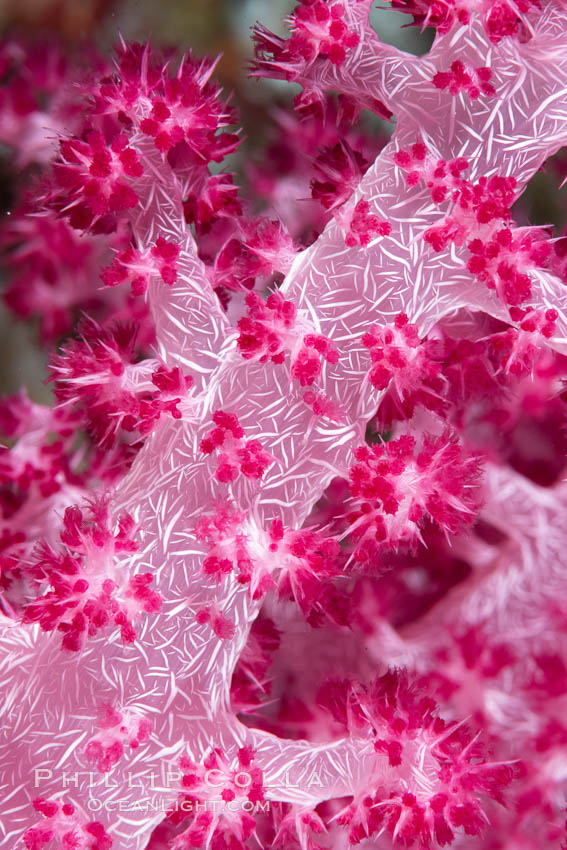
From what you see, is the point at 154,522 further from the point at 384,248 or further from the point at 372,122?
the point at 372,122

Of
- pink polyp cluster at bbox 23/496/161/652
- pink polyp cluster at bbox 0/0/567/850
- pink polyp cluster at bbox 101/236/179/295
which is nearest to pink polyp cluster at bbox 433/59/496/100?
pink polyp cluster at bbox 0/0/567/850

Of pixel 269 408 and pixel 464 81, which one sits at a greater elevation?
pixel 464 81

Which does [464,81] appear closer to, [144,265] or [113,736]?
[144,265]

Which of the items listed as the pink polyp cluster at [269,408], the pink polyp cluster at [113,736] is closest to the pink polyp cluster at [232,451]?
the pink polyp cluster at [269,408]

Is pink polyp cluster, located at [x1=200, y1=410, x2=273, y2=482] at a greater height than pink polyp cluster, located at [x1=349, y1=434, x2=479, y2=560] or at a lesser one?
lesser

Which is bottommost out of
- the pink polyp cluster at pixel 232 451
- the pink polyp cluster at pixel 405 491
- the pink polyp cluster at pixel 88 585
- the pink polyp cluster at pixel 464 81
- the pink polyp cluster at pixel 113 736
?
the pink polyp cluster at pixel 113 736

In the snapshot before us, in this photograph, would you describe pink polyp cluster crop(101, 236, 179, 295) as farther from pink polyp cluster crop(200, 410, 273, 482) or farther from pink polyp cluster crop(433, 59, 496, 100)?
pink polyp cluster crop(433, 59, 496, 100)

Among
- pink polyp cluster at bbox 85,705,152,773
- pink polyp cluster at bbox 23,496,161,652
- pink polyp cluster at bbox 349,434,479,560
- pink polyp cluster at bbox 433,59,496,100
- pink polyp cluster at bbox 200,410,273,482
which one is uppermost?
pink polyp cluster at bbox 433,59,496,100

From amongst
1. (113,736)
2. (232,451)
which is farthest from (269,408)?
(113,736)

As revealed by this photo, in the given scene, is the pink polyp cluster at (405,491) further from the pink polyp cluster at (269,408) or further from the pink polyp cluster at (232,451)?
the pink polyp cluster at (232,451)

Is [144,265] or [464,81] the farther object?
[144,265]

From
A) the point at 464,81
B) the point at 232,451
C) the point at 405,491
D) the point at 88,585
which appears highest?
the point at 464,81
